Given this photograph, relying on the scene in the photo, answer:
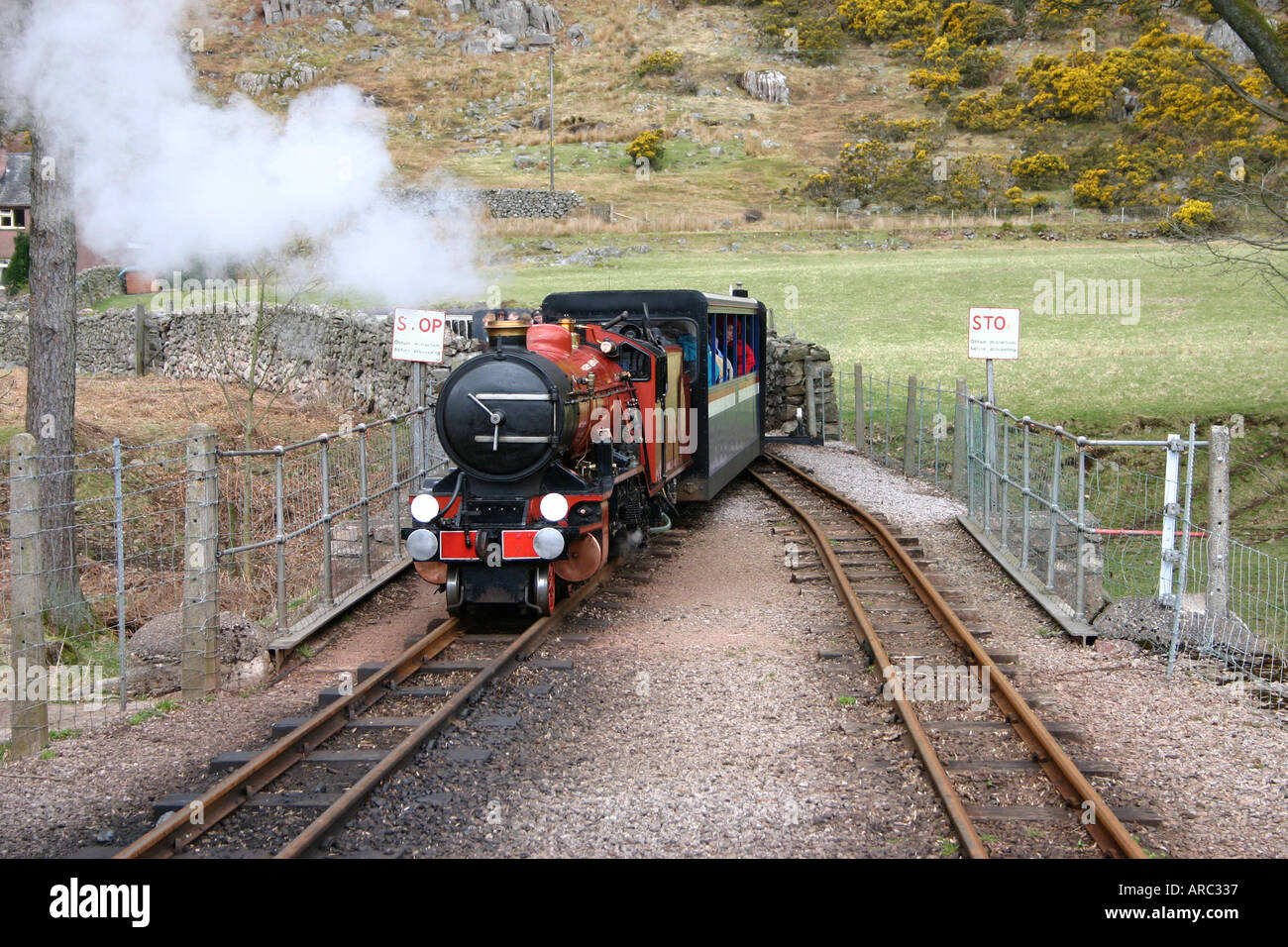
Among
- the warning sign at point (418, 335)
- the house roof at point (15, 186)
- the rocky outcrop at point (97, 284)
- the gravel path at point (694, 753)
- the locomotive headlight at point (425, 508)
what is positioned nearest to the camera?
the gravel path at point (694, 753)

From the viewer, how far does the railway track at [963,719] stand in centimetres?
577

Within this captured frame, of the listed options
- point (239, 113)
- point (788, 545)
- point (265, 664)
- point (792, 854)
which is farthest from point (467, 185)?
point (792, 854)

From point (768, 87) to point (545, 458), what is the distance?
279 ft

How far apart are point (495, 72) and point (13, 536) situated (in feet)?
333

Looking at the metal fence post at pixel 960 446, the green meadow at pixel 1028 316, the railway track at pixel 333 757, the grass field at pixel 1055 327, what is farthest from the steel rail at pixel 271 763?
the green meadow at pixel 1028 316

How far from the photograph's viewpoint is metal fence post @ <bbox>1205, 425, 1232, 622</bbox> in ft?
29.0

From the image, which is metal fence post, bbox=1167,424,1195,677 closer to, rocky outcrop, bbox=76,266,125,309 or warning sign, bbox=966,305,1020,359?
warning sign, bbox=966,305,1020,359

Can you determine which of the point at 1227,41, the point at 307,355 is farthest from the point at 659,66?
the point at 307,355

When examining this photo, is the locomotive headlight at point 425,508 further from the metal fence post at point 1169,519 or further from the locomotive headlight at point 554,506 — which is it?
the metal fence post at point 1169,519

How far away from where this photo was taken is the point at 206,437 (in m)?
8.30

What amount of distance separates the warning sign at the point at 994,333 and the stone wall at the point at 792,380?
9918 mm

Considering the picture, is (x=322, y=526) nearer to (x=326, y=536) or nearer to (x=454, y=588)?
(x=326, y=536)

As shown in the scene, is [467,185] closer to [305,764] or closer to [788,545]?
[788,545]

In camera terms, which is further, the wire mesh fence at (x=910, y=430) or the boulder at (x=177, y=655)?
the wire mesh fence at (x=910, y=430)
